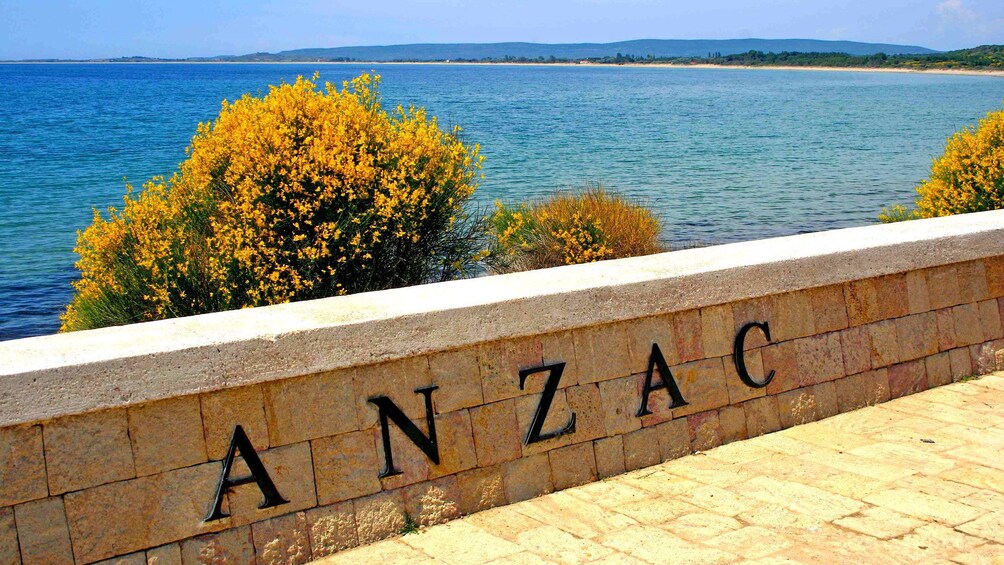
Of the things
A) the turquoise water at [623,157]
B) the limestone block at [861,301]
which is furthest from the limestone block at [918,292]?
the turquoise water at [623,157]

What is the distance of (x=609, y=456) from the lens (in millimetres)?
4375

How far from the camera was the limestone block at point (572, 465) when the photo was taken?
423cm

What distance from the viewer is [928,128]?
38.0m

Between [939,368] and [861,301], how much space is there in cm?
78

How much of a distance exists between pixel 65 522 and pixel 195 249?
129 inches

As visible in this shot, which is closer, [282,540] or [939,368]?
[282,540]

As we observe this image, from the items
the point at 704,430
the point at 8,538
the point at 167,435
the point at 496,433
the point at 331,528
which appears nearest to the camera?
the point at 8,538

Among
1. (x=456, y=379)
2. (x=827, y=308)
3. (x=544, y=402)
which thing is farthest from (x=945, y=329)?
(x=456, y=379)

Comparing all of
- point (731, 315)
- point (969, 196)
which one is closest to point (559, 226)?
point (969, 196)

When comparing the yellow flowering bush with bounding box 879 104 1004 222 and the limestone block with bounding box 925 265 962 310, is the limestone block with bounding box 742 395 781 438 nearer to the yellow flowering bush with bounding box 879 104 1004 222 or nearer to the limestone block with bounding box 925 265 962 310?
the limestone block with bounding box 925 265 962 310

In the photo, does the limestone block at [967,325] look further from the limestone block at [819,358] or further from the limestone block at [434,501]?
the limestone block at [434,501]

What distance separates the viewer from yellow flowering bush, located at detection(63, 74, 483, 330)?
6004 millimetres

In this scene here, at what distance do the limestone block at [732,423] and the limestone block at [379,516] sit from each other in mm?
1694

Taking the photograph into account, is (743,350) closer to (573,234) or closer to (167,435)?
(167,435)
